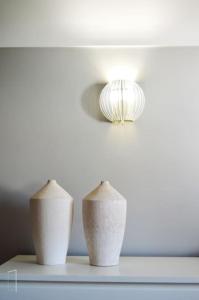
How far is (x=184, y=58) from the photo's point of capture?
7.75 feet

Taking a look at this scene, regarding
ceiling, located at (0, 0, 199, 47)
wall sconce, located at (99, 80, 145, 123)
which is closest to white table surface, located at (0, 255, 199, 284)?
wall sconce, located at (99, 80, 145, 123)

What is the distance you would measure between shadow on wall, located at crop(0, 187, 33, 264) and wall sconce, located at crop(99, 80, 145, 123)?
0.68 meters

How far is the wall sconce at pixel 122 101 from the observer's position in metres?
2.22

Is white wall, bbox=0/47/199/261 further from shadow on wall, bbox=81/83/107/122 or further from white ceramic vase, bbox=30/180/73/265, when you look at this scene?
white ceramic vase, bbox=30/180/73/265

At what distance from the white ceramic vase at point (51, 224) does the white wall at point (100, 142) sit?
320 mm

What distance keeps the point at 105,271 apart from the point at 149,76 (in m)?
1.13

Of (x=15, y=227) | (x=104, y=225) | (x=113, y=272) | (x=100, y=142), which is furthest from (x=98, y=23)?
(x=113, y=272)

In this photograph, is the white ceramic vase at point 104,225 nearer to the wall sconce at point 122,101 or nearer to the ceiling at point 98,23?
the wall sconce at point 122,101

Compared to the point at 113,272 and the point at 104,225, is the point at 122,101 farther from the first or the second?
the point at 113,272

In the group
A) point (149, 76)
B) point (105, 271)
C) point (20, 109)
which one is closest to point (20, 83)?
point (20, 109)

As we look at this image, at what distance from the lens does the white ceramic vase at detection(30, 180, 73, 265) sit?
1960 millimetres

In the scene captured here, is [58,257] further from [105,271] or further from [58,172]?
[58,172]

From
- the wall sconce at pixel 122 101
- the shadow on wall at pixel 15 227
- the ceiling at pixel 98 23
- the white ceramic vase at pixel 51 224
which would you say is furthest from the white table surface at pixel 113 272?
the ceiling at pixel 98 23

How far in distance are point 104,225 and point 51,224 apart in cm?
25
